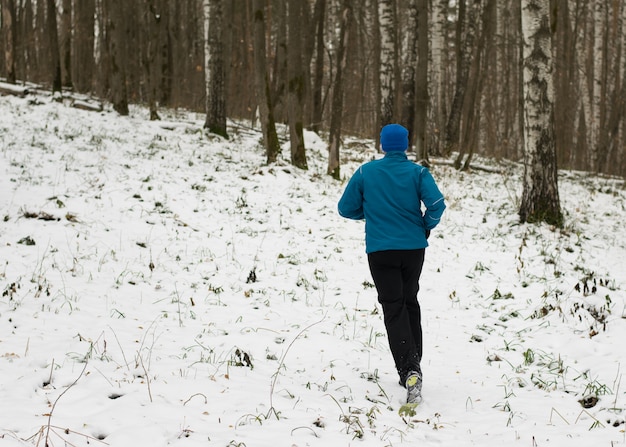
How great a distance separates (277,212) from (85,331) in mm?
5444

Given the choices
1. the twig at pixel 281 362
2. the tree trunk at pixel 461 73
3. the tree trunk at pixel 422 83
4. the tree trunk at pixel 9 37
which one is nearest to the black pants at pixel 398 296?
the twig at pixel 281 362

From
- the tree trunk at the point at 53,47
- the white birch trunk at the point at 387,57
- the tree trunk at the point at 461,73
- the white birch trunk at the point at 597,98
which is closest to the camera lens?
the white birch trunk at the point at 387,57

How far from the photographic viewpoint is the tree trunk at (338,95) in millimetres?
11587

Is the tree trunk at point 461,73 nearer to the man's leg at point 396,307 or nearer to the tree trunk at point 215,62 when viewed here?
the tree trunk at point 215,62

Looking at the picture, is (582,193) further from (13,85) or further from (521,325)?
(13,85)

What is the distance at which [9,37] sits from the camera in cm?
1923

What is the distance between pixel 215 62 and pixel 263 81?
408 cm

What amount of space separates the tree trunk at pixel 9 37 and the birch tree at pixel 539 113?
17722 mm

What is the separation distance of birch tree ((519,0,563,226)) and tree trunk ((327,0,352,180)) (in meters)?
3.89

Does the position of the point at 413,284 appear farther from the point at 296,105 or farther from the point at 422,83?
the point at 422,83

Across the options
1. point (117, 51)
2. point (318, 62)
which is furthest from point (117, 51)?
point (318, 62)

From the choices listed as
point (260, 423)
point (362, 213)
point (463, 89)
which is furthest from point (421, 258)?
point (463, 89)

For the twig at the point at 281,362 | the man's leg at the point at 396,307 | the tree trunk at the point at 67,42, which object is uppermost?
the tree trunk at the point at 67,42

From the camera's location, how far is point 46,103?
674 inches
